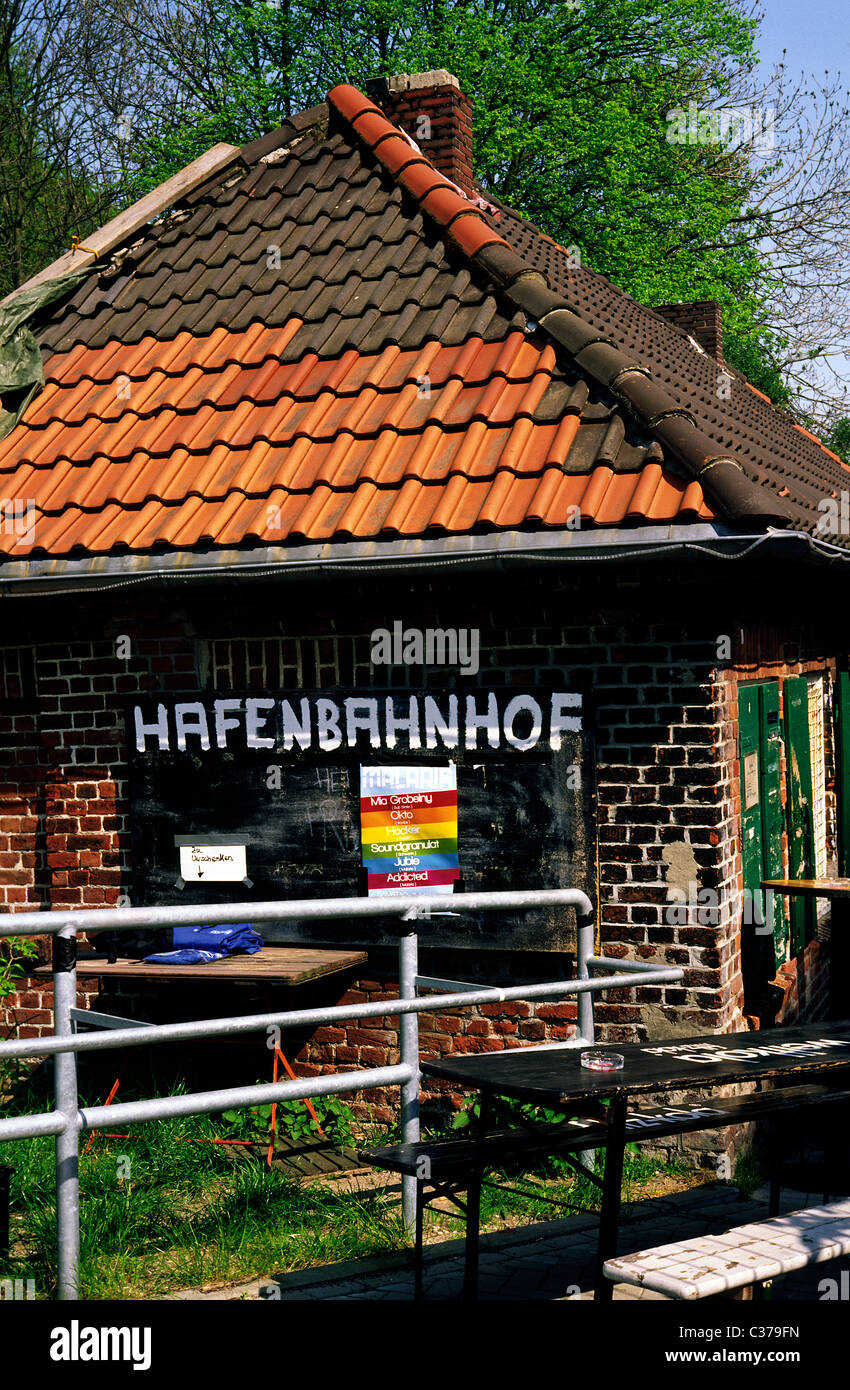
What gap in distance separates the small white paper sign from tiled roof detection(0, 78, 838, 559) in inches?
61.6

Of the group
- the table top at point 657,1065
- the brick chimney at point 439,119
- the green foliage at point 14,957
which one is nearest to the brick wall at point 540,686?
the green foliage at point 14,957

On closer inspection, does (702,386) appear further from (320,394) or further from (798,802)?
(320,394)

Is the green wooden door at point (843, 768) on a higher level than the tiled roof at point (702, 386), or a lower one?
lower

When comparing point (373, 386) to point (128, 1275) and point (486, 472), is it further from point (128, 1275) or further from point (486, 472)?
point (128, 1275)

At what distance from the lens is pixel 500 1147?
3.96m

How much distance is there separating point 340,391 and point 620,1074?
413cm

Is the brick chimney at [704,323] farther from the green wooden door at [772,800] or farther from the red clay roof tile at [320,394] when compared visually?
the green wooden door at [772,800]

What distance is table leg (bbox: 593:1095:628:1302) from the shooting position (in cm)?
372

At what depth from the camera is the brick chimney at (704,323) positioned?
15.7 m

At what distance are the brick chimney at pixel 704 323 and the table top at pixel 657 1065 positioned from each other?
12268mm

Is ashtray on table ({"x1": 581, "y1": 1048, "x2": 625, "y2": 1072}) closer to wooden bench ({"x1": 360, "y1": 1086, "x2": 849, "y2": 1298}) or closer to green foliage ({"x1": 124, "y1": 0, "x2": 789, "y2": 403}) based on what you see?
wooden bench ({"x1": 360, "y1": 1086, "x2": 849, "y2": 1298})

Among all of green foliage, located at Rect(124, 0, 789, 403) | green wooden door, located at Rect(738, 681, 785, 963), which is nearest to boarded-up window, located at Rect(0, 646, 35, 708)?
green wooden door, located at Rect(738, 681, 785, 963)

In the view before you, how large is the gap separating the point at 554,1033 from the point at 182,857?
2.08m
